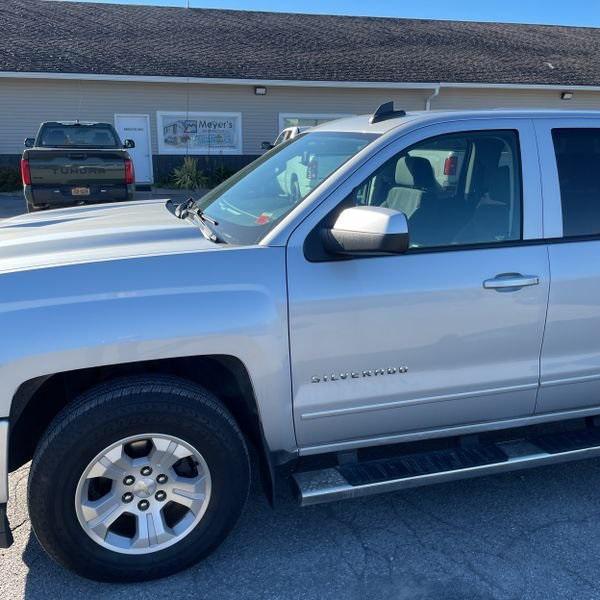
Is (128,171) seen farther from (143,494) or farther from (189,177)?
(143,494)

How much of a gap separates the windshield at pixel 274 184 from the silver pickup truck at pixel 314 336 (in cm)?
2

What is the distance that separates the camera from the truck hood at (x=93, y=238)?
2607 mm

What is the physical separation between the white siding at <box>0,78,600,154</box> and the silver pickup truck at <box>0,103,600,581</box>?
16.2 metres

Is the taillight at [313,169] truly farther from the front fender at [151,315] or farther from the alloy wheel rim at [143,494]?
the alloy wheel rim at [143,494]

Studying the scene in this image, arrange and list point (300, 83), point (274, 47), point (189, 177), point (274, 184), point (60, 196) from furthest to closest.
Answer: point (274, 47), point (300, 83), point (189, 177), point (60, 196), point (274, 184)

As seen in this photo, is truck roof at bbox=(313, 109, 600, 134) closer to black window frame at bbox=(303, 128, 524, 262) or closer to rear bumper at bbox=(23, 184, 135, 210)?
black window frame at bbox=(303, 128, 524, 262)

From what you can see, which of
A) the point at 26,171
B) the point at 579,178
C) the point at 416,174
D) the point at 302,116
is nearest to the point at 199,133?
the point at 302,116

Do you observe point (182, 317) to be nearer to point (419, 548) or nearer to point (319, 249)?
point (319, 249)

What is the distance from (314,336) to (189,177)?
1609cm

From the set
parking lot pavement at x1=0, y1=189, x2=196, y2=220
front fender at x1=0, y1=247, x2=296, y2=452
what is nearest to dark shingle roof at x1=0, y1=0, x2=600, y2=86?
parking lot pavement at x1=0, y1=189, x2=196, y2=220

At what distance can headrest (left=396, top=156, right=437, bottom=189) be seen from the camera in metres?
2.95

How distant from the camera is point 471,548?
2910 mm

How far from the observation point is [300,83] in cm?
1831

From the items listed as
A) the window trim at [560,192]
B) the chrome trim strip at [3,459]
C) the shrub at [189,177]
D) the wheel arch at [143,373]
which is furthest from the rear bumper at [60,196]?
the window trim at [560,192]
